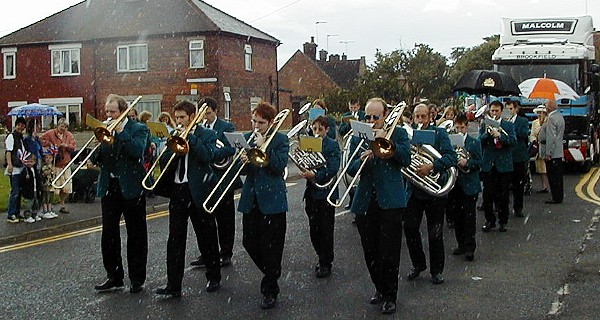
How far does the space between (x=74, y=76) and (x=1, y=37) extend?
5.06 m

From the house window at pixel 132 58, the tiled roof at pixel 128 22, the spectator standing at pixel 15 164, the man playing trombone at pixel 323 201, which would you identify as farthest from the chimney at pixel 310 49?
the man playing trombone at pixel 323 201

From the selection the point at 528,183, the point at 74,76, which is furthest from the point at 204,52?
the point at 528,183

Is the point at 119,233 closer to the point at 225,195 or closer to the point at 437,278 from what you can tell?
the point at 225,195

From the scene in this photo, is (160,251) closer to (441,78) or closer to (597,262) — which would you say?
(597,262)

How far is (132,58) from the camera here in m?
38.7

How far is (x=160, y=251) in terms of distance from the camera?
1080 centimetres

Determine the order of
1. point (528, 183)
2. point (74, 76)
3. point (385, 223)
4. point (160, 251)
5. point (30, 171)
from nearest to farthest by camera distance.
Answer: point (385, 223) < point (160, 251) < point (30, 171) < point (528, 183) < point (74, 76)

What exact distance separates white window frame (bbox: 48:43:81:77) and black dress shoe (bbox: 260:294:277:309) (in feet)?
110

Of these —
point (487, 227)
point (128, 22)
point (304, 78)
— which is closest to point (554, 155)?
point (487, 227)

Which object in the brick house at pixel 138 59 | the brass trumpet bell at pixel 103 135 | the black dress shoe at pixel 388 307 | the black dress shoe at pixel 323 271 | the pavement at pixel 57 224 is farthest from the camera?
the brick house at pixel 138 59

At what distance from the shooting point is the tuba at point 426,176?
839 centimetres

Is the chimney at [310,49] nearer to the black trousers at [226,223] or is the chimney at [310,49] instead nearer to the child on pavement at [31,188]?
the child on pavement at [31,188]

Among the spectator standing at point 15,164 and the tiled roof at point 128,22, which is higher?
the tiled roof at point 128,22

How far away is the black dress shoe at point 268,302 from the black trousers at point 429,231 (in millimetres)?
1719
